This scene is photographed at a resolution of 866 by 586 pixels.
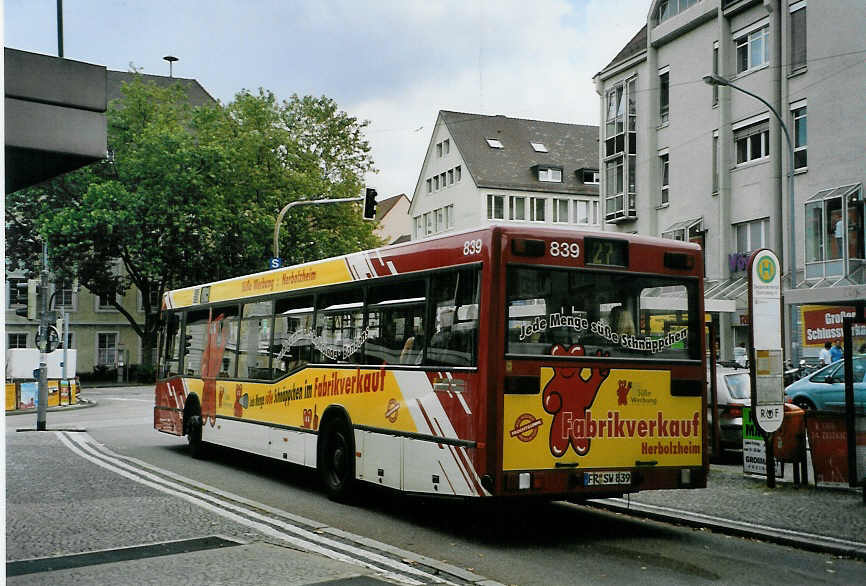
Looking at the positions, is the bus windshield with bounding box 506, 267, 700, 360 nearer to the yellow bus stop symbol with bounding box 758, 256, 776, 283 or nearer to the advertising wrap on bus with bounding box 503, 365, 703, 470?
the advertising wrap on bus with bounding box 503, 365, 703, 470

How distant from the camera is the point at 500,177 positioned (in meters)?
74.6

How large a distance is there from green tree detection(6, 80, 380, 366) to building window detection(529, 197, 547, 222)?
25329 millimetres

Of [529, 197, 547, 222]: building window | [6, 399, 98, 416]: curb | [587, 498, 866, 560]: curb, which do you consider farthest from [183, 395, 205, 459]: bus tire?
[529, 197, 547, 222]: building window

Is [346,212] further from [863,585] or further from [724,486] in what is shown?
[863,585]

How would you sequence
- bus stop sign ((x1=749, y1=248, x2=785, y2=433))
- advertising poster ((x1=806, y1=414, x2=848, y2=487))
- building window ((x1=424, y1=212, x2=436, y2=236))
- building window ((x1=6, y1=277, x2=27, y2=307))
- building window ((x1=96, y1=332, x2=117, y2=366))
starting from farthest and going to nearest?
building window ((x1=424, y1=212, x2=436, y2=236)), building window ((x1=96, y1=332, x2=117, y2=366)), building window ((x1=6, y1=277, x2=27, y2=307)), bus stop sign ((x1=749, y1=248, x2=785, y2=433)), advertising poster ((x1=806, y1=414, x2=848, y2=487))

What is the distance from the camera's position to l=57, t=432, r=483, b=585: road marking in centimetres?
795

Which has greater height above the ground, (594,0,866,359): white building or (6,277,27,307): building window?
(594,0,866,359): white building

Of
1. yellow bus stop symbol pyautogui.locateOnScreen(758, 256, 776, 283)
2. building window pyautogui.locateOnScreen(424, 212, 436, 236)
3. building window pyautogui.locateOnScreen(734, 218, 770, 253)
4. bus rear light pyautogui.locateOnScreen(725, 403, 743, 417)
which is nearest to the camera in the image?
yellow bus stop symbol pyautogui.locateOnScreen(758, 256, 776, 283)

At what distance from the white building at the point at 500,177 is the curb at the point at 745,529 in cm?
6140

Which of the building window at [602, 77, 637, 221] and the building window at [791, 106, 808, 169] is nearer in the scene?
the building window at [791, 106, 808, 169]

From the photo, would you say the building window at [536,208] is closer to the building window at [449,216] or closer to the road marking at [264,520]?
the building window at [449,216]

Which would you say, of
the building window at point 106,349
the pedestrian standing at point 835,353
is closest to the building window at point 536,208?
the building window at point 106,349

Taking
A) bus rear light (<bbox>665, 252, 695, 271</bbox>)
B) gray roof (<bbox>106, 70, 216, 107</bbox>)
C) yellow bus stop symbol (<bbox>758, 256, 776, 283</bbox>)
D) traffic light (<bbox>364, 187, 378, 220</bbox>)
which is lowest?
bus rear light (<bbox>665, 252, 695, 271</bbox>)

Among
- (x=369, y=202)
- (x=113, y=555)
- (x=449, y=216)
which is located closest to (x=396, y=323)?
(x=113, y=555)
